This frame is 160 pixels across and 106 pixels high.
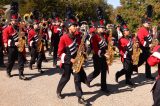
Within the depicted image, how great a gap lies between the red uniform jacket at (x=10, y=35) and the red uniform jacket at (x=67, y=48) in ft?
9.20

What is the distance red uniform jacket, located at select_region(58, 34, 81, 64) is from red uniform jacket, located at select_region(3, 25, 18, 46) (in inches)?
110

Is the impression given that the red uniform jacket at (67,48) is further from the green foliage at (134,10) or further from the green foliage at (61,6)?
the green foliage at (61,6)

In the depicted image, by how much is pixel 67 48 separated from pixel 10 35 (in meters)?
2.95

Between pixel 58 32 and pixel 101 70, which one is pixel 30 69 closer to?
pixel 58 32

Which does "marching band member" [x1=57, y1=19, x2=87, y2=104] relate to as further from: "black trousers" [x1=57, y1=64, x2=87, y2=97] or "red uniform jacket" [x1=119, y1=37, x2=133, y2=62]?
"red uniform jacket" [x1=119, y1=37, x2=133, y2=62]

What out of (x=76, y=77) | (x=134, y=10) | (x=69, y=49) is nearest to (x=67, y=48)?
(x=69, y=49)

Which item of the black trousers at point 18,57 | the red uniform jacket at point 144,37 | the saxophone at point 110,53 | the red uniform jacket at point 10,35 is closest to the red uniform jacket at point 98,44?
the saxophone at point 110,53

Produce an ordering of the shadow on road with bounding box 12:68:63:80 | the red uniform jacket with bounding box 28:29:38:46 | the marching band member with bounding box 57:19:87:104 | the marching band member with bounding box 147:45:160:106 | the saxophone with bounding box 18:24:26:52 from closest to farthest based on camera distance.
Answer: the marching band member with bounding box 147:45:160:106
the marching band member with bounding box 57:19:87:104
the saxophone with bounding box 18:24:26:52
the shadow on road with bounding box 12:68:63:80
the red uniform jacket with bounding box 28:29:38:46

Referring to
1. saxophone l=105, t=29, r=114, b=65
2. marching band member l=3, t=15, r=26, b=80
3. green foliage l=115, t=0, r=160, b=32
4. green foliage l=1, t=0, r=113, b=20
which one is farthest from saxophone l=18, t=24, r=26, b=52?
green foliage l=1, t=0, r=113, b=20

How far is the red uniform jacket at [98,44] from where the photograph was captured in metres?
9.87

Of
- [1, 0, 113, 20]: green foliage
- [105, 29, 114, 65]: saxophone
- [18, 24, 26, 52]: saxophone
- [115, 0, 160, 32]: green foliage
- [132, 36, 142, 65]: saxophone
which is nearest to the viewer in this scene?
[105, 29, 114, 65]: saxophone

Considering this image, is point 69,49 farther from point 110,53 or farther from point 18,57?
point 18,57

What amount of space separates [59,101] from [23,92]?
137cm

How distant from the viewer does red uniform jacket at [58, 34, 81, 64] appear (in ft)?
30.0
